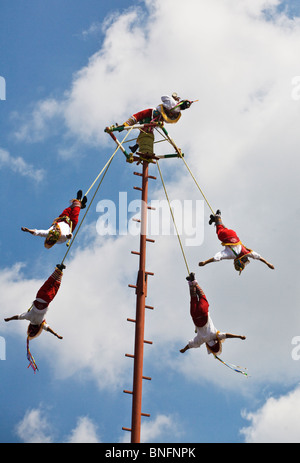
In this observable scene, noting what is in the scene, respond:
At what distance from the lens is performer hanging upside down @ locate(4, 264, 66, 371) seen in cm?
1594

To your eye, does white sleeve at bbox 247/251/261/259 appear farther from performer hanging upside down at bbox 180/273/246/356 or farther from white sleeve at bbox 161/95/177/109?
white sleeve at bbox 161/95/177/109

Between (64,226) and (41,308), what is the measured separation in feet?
6.46

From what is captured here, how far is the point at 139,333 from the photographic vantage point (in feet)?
51.3

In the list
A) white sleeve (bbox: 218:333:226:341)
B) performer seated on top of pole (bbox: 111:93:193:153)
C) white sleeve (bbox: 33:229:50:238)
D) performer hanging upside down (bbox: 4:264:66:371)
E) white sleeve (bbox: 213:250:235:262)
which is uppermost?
performer seated on top of pole (bbox: 111:93:193:153)

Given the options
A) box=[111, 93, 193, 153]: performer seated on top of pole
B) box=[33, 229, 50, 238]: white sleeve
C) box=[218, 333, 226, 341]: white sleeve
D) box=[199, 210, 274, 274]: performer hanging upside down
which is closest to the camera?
box=[218, 333, 226, 341]: white sleeve

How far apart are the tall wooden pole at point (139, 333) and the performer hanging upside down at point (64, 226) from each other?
157 centimetres

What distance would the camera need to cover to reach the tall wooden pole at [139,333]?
1483cm

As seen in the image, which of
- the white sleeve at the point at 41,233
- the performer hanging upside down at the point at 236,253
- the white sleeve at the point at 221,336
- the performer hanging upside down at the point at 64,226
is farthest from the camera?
the performer hanging upside down at the point at 236,253

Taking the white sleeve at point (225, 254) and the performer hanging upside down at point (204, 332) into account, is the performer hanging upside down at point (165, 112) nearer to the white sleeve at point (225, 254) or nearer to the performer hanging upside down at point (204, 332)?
the white sleeve at point (225, 254)

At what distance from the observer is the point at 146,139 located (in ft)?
59.1

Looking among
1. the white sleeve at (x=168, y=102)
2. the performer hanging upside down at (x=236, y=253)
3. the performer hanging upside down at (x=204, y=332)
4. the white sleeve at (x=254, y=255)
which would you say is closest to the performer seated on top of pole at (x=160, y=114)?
the white sleeve at (x=168, y=102)

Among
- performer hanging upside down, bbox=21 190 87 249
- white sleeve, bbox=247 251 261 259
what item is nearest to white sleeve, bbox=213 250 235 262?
white sleeve, bbox=247 251 261 259

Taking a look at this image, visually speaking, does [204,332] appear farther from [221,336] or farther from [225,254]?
[225,254]

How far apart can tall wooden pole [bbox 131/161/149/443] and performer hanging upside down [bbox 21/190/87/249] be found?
157cm
